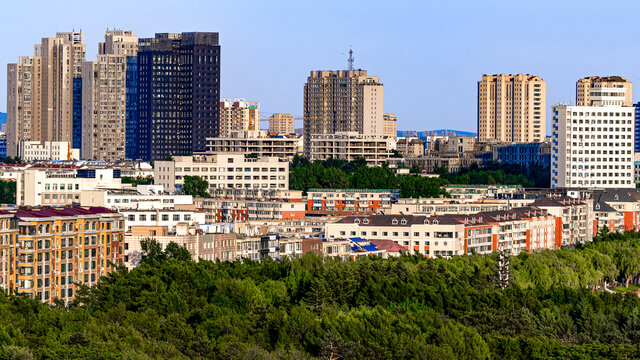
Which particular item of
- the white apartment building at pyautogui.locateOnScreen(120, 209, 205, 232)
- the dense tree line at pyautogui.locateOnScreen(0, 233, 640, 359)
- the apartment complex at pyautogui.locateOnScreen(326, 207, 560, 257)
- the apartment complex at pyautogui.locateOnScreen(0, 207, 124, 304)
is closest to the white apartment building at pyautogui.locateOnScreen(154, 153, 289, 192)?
the apartment complex at pyautogui.locateOnScreen(326, 207, 560, 257)

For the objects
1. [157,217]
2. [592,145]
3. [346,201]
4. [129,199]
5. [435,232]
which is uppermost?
[592,145]

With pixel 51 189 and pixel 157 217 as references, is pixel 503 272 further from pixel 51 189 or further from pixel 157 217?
pixel 51 189

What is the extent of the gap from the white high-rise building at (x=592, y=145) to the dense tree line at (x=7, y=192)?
68757 millimetres

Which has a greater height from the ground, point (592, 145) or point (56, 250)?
point (592, 145)

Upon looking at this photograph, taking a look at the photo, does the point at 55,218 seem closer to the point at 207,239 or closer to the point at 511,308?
the point at 207,239

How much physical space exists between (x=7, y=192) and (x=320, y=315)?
92.2 m

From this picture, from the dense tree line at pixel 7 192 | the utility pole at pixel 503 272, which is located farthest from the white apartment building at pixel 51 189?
the utility pole at pixel 503 272

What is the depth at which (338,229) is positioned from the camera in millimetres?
129000

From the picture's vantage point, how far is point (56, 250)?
3659 inches

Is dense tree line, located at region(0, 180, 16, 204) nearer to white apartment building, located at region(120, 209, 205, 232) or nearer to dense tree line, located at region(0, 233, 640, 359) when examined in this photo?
white apartment building, located at region(120, 209, 205, 232)

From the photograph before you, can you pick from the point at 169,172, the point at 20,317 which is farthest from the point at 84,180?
the point at 20,317

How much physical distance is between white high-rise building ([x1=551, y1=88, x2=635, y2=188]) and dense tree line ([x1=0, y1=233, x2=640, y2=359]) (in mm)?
91644

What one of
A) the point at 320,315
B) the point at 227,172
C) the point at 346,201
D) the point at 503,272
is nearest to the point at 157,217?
the point at 503,272

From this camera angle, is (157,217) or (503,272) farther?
(157,217)
